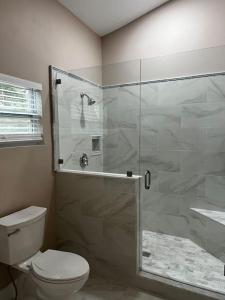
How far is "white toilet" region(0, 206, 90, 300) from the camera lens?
156 centimetres

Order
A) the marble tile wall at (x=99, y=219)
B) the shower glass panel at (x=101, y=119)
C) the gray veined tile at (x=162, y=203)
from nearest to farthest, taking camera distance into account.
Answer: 1. the marble tile wall at (x=99, y=219)
2. the shower glass panel at (x=101, y=119)
3. the gray veined tile at (x=162, y=203)

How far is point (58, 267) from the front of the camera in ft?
5.45

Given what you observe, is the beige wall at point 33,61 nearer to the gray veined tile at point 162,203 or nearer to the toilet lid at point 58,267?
the toilet lid at point 58,267

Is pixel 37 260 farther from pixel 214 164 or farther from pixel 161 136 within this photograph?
pixel 214 164

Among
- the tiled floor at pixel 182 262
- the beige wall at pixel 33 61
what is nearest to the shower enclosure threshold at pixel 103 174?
the beige wall at pixel 33 61

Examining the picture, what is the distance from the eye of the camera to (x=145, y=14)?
2891 mm

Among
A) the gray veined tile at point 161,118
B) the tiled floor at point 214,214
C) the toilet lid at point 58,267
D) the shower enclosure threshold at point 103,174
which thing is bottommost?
the toilet lid at point 58,267

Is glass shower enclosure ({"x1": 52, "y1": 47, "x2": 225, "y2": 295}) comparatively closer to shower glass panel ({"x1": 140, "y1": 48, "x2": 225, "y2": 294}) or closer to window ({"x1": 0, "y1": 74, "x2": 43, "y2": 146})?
shower glass panel ({"x1": 140, "y1": 48, "x2": 225, "y2": 294})

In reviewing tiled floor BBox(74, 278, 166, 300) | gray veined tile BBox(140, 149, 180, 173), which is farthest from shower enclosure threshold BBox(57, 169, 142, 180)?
tiled floor BBox(74, 278, 166, 300)

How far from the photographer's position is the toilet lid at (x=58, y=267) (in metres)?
1.57

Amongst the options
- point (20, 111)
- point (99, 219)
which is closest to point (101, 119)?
point (20, 111)

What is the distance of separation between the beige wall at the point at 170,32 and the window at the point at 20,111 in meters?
1.50

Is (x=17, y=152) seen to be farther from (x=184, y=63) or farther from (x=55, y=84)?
(x=184, y=63)

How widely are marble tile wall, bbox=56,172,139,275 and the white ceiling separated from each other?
1799mm
